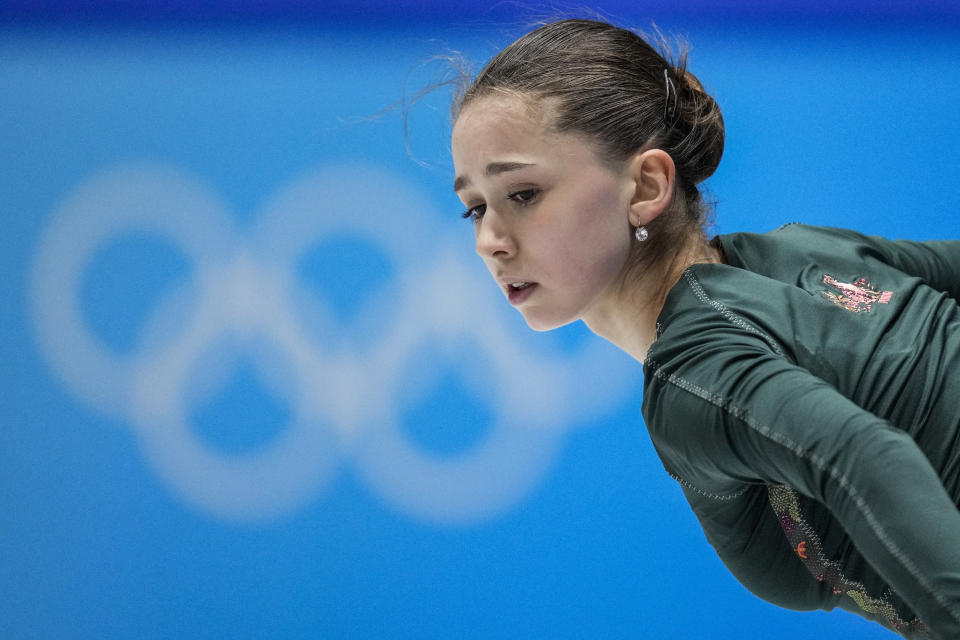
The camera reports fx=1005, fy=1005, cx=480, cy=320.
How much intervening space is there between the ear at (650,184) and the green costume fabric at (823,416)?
108 millimetres

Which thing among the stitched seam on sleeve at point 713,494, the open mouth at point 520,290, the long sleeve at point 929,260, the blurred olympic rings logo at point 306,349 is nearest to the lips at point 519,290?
the open mouth at point 520,290

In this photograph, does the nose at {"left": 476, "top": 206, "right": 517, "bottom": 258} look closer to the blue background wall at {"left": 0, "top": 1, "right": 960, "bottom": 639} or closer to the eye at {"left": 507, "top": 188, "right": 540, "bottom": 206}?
the eye at {"left": 507, "top": 188, "right": 540, "bottom": 206}

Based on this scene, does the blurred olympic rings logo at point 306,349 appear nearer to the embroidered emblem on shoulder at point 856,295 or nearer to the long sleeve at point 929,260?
the long sleeve at point 929,260

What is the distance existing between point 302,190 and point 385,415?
0.51 meters

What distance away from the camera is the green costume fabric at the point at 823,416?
0.64m

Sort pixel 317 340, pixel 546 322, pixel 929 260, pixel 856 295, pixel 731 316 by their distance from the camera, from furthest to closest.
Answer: pixel 317 340 < pixel 929 260 < pixel 546 322 < pixel 856 295 < pixel 731 316

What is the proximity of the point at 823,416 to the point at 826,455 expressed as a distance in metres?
0.03

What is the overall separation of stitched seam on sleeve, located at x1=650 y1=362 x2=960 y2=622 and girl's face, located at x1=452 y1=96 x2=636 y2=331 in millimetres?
246

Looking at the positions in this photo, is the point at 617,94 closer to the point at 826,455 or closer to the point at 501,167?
the point at 501,167

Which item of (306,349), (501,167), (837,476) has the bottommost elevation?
(837,476)

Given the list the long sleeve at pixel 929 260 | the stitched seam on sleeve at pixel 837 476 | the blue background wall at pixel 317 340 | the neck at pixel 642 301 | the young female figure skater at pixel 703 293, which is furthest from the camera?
the blue background wall at pixel 317 340

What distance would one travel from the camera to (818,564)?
100 centimetres

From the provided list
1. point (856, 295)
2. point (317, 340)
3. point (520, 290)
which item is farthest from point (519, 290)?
point (317, 340)

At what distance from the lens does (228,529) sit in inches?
83.0
